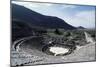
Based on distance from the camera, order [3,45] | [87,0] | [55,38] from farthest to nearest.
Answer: [87,0] → [55,38] → [3,45]

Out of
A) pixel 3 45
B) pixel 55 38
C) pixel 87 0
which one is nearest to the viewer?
pixel 3 45

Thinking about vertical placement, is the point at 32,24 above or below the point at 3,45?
above

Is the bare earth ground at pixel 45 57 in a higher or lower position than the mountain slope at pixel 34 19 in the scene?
lower

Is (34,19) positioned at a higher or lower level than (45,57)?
higher

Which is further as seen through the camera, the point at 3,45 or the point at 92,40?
the point at 92,40

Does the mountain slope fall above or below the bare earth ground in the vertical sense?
above

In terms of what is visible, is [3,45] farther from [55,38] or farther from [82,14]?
[82,14]

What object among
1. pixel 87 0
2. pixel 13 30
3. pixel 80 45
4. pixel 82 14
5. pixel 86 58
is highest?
A: pixel 87 0
